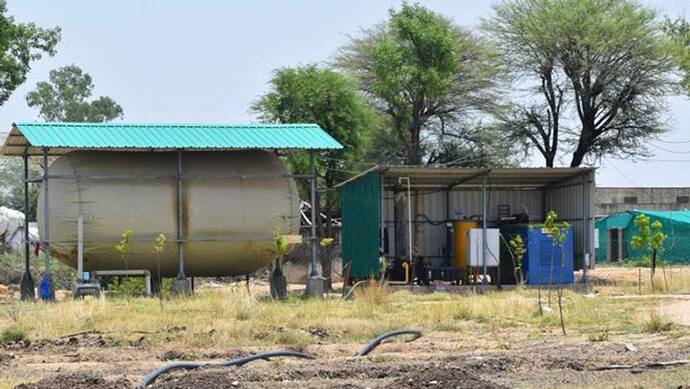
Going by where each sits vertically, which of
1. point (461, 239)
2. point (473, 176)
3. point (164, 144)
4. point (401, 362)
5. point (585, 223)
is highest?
point (164, 144)

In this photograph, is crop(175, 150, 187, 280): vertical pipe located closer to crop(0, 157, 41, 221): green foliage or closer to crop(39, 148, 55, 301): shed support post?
crop(39, 148, 55, 301): shed support post

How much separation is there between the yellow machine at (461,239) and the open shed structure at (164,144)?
18.7 ft

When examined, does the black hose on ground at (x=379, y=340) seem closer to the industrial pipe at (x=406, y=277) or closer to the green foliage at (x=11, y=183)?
the industrial pipe at (x=406, y=277)

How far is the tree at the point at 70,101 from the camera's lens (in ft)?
270

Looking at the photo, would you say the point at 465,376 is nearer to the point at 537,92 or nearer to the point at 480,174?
the point at 480,174

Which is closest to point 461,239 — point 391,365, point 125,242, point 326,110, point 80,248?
point 326,110

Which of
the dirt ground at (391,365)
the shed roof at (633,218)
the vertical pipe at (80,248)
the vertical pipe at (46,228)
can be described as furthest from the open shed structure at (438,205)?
the dirt ground at (391,365)

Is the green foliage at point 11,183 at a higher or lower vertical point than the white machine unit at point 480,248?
higher

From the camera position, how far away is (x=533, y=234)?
3150 cm

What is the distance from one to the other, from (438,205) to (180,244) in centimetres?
1024

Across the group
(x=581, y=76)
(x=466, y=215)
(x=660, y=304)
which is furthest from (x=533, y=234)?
(x=581, y=76)

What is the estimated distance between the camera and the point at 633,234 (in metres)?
47.0

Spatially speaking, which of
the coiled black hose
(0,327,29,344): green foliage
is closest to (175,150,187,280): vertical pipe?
(0,327,29,344): green foliage

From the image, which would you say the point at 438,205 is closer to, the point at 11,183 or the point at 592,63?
the point at 592,63
